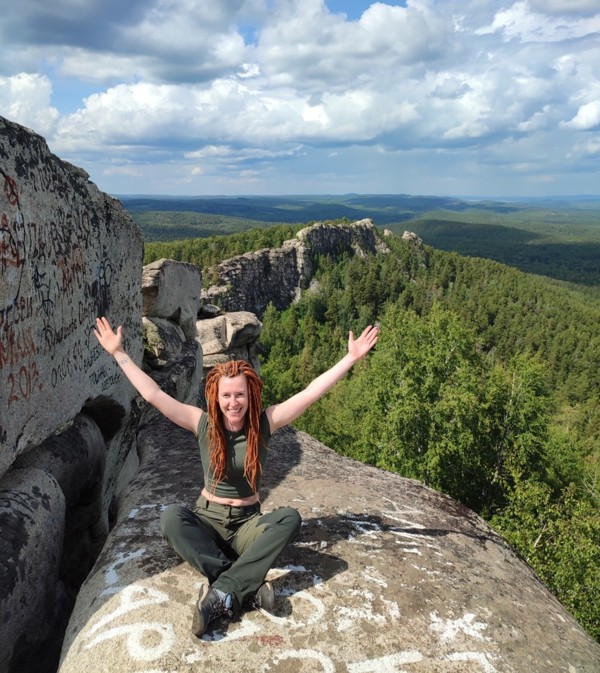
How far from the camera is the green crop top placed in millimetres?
5344

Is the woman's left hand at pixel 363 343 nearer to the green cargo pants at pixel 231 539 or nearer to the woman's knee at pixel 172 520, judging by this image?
the green cargo pants at pixel 231 539

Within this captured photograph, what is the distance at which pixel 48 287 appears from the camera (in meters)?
7.68

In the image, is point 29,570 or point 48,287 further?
point 48,287

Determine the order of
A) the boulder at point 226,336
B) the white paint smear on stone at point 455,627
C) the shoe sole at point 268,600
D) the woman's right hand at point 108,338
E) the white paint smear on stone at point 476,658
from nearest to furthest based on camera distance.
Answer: the white paint smear on stone at point 476,658 → the shoe sole at point 268,600 → the white paint smear on stone at point 455,627 → the woman's right hand at point 108,338 → the boulder at point 226,336

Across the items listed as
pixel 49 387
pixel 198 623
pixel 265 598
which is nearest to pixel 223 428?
pixel 265 598

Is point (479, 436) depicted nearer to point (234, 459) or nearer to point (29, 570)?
point (234, 459)

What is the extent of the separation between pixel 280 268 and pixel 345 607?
104 meters

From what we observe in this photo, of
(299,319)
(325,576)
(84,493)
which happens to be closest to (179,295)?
(84,493)

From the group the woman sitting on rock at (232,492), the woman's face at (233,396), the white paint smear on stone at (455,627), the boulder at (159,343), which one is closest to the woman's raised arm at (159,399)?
the woman sitting on rock at (232,492)

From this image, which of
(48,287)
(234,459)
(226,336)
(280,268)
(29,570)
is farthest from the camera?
(280,268)

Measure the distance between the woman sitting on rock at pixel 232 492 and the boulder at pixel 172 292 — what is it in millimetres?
10796

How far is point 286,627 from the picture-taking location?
479 centimetres

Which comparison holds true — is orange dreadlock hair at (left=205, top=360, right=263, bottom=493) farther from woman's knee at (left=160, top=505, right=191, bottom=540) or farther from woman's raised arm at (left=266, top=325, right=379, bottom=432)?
woman's knee at (left=160, top=505, right=191, bottom=540)

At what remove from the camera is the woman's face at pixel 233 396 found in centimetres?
522
